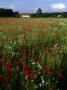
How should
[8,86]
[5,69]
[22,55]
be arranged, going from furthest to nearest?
[22,55] < [5,69] < [8,86]

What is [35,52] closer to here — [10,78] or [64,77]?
[64,77]

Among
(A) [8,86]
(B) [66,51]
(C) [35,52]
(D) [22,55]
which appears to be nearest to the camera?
(A) [8,86]

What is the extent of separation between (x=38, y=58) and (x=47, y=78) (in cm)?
146

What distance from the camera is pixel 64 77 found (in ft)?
20.5

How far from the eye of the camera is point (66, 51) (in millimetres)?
8180

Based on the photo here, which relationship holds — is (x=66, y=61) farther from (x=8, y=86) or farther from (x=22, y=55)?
(x=8, y=86)

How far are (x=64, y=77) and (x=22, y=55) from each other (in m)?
0.97

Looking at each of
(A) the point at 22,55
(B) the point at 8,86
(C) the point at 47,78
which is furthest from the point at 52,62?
(B) the point at 8,86

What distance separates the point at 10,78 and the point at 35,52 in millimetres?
2182

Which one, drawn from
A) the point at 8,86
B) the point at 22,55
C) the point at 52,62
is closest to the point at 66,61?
the point at 52,62

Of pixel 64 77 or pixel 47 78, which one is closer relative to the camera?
pixel 47 78

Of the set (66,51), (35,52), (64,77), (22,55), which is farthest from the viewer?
(66,51)

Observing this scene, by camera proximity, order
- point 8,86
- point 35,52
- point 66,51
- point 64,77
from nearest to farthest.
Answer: point 8,86, point 64,77, point 35,52, point 66,51

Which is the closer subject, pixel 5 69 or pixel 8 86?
pixel 8 86
